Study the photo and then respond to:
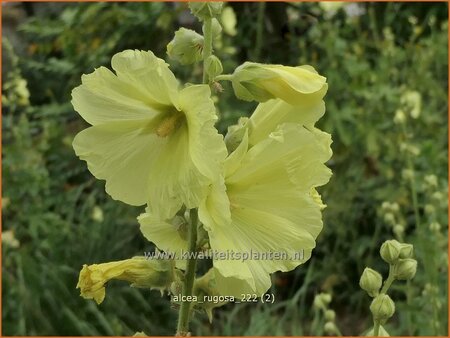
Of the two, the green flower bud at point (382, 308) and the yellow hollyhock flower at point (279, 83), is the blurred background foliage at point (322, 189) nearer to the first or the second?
the green flower bud at point (382, 308)

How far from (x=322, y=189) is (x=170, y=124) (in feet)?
6.83

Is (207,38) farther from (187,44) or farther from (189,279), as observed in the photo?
(189,279)

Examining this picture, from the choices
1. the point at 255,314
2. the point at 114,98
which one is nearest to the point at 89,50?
the point at 255,314

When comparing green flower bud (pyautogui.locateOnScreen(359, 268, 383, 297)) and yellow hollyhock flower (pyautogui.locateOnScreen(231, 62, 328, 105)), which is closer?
yellow hollyhock flower (pyautogui.locateOnScreen(231, 62, 328, 105))

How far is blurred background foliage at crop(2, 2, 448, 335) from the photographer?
2.42 metres

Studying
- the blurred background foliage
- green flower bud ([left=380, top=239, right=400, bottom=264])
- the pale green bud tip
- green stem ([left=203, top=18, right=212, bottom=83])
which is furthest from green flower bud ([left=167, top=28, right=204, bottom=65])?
the blurred background foliage

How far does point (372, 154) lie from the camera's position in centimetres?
303

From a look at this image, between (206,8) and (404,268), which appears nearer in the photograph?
(206,8)

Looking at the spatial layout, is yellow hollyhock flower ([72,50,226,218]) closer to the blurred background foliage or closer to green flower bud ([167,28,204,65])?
green flower bud ([167,28,204,65])

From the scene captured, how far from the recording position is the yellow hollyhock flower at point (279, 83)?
87 cm

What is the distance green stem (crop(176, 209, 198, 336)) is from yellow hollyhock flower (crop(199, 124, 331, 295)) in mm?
37

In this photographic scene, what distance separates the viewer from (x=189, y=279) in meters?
0.93

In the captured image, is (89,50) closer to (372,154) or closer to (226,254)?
(372,154)

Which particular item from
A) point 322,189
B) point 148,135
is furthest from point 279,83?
point 322,189
